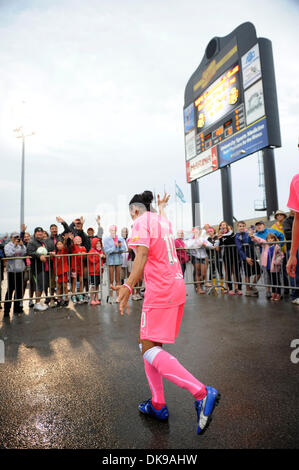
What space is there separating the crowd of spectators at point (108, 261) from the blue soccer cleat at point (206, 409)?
17.1 feet

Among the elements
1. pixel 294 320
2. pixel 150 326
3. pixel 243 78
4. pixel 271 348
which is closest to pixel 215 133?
pixel 243 78

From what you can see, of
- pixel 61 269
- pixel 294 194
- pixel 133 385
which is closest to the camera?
pixel 294 194

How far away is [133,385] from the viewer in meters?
2.84

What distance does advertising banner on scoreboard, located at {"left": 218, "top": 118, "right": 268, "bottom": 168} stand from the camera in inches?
520

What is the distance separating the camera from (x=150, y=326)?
2.10 meters

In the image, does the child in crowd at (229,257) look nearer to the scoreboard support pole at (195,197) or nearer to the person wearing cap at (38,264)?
the person wearing cap at (38,264)

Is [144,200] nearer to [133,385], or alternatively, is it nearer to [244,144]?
[133,385]

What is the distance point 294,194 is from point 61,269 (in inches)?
251

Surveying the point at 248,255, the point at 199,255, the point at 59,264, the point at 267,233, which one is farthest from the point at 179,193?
the point at 59,264

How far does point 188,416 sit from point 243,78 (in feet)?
52.6

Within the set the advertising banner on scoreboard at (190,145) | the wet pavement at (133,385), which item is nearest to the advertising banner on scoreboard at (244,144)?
the advertising banner on scoreboard at (190,145)

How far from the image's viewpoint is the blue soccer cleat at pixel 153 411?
7.22 ft

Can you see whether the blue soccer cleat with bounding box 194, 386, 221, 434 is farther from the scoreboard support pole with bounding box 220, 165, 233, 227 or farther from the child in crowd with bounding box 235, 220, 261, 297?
the scoreboard support pole with bounding box 220, 165, 233, 227
